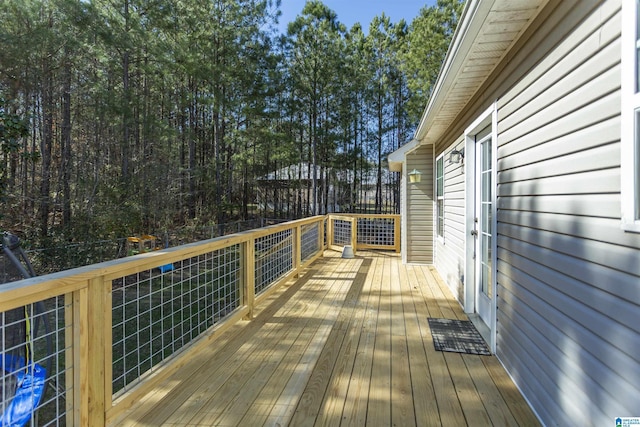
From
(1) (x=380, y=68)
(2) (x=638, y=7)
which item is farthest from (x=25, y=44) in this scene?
(1) (x=380, y=68)

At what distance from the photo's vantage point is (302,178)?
55.5 ft

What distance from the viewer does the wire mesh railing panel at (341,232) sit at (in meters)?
8.37

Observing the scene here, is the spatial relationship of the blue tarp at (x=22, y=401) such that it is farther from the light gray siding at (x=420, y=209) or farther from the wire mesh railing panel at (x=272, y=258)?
the light gray siding at (x=420, y=209)

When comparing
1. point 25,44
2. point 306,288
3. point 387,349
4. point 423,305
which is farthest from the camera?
point 25,44

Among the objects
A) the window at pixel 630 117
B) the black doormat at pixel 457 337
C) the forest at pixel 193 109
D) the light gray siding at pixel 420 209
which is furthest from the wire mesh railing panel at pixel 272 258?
the forest at pixel 193 109

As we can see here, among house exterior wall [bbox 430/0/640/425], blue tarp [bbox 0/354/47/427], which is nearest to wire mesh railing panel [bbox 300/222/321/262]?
house exterior wall [bbox 430/0/640/425]

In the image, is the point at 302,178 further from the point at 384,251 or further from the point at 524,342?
the point at 524,342

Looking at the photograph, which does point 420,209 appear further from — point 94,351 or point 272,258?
point 94,351

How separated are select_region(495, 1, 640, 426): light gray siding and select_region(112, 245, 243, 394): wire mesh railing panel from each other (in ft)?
6.58

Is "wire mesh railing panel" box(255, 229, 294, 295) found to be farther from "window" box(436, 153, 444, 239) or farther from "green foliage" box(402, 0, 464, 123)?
"green foliage" box(402, 0, 464, 123)

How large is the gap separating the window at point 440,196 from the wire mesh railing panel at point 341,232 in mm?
2677

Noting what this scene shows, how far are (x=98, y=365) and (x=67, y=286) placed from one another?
0.44 meters

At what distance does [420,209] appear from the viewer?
662 cm

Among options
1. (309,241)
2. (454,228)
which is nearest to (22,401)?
(454,228)
